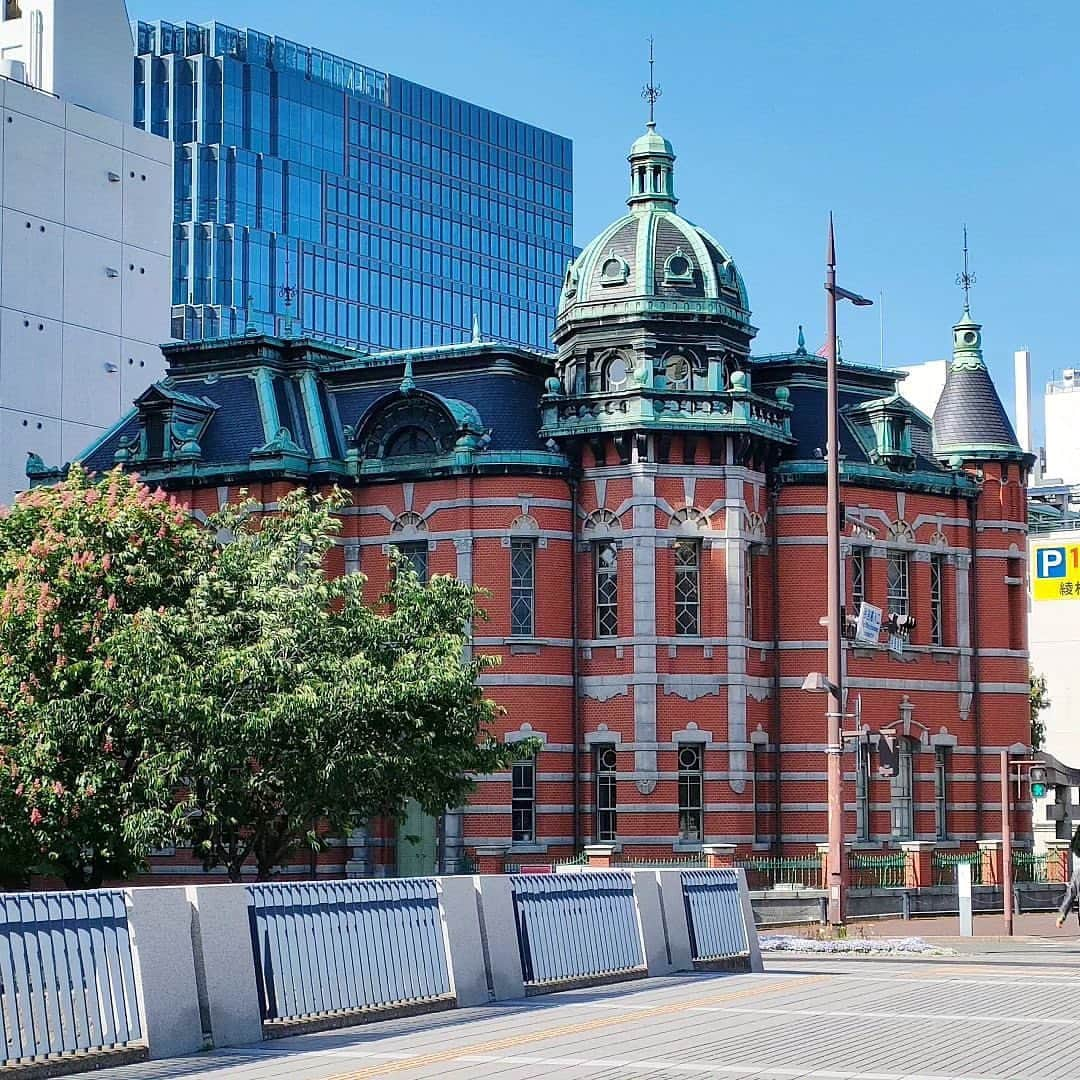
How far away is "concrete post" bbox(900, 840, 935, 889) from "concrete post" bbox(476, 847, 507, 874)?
27.0 feet

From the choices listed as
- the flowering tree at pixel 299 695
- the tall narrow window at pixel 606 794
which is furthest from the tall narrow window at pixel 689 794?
the flowering tree at pixel 299 695

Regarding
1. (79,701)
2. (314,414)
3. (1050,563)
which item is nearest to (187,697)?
(79,701)

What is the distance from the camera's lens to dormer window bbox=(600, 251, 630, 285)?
45.7 metres

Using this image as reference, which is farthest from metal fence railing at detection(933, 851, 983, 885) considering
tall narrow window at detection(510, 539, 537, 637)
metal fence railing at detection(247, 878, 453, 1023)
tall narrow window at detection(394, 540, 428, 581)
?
metal fence railing at detection(247, 878, 453, 1023)

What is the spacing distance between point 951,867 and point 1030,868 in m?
2.71

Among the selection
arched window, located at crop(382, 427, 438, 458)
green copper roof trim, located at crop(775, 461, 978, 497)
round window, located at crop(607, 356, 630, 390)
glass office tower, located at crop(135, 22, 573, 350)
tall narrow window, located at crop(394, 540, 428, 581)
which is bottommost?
tall narrow window, located at crop(394, 540, 428, 581)

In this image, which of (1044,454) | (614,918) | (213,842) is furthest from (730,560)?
(1044,454)

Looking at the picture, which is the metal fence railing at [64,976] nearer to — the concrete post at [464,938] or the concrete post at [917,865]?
the concrete post at [464,938]

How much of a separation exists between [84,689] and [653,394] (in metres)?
14.9

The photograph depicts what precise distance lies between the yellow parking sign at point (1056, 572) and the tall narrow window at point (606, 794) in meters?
37.9

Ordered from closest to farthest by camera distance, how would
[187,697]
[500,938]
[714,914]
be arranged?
1. [500,938]
2. [714,914]
3. [187,697]

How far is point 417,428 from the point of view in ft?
151

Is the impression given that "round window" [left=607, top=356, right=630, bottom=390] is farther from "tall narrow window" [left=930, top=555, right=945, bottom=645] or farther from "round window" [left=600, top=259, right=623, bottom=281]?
"tall narrow window" [left=930, top=555, right=945, bottom=645]

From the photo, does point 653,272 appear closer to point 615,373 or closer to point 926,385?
point 615,373
